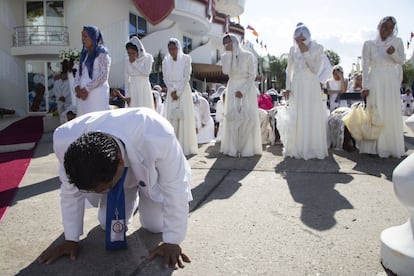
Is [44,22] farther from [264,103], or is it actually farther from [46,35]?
[264,103]

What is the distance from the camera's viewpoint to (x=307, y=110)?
5.29 meters

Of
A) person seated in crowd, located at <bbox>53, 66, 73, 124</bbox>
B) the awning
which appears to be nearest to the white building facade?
the awning

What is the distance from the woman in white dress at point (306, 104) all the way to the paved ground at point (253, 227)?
0.74m

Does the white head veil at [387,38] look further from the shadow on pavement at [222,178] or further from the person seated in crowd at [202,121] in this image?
the person seated in crowd at [202,121]

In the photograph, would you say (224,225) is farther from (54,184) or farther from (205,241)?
(54,184)

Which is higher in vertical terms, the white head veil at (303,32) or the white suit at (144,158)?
the white head veil at (303,32)

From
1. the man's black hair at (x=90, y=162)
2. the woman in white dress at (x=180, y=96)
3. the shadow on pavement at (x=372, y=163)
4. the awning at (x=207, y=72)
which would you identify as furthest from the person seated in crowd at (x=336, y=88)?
A: the awning at (x=207, y=72)

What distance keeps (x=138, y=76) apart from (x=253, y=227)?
4250 mm

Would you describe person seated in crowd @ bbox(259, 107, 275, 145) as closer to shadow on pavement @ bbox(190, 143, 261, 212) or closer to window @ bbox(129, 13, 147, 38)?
shadow on pavement @ bbox(190, 143, 261, 212)

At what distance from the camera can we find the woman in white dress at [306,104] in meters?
5.21

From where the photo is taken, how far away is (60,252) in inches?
90.0

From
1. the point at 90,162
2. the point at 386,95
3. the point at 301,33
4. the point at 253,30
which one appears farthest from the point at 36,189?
the point at 253,30

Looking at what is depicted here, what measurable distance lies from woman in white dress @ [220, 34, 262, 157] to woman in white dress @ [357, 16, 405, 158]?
1.57 m

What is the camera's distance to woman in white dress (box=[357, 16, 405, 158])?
504 cm
